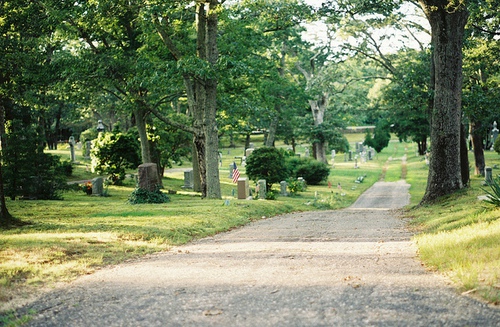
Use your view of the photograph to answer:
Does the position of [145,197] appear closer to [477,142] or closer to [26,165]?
[26,165]

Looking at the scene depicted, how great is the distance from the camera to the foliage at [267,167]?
3262 centimetres

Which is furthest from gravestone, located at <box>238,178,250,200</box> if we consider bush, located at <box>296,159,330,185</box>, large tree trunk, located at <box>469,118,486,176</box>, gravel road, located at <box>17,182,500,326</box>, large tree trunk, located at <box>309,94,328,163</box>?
large tree trunk, located at <box>309,94,328,163</box>

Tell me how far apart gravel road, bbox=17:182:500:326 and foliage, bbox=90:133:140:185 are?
22894 mm

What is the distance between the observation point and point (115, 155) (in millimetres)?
32469

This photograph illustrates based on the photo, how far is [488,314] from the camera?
17.7 ft

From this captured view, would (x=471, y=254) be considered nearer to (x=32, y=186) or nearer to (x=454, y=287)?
(x=454, y=287)

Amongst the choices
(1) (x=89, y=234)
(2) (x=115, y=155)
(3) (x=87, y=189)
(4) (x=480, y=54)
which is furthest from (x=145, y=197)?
(4) (x=480, y=54)

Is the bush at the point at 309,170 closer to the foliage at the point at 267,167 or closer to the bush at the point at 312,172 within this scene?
the bush at the point at 312,172

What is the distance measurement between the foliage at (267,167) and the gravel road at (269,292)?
866 inches

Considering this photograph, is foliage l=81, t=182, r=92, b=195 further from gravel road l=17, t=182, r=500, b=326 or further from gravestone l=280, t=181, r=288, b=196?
gravel road l=17, t=182, r=500, b=326

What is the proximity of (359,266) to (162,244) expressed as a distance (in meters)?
4.74

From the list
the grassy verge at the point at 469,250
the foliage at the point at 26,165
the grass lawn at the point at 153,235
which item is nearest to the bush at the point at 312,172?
the grass lawn at the point at 153,235

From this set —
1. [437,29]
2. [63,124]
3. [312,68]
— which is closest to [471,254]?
[437,29]

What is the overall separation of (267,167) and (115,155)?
8.33m
